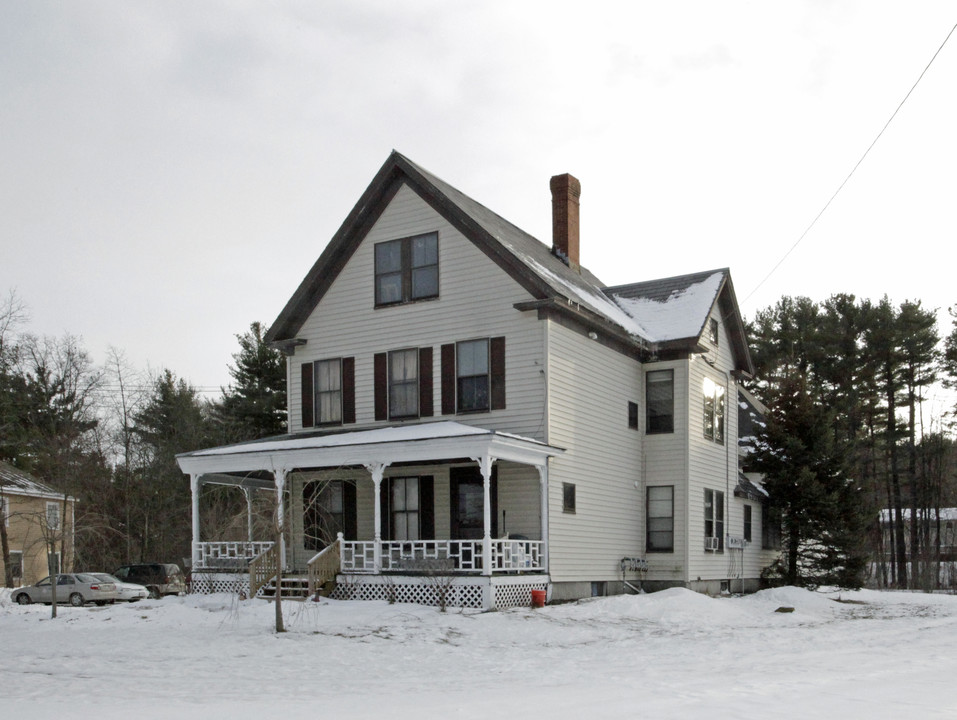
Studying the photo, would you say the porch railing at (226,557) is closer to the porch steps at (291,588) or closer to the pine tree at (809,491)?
the porch steps at (291,588)

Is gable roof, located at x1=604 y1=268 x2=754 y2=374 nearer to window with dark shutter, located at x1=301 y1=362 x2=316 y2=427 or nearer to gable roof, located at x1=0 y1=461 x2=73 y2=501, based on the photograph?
window with dark shutter, located at x1=301 y1=362 x2=316 y2=427

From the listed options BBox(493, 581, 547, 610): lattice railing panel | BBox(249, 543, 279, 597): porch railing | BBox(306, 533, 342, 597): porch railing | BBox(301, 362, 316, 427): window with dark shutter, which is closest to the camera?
BBox(493, 581, 547, 610): lattice railing panel

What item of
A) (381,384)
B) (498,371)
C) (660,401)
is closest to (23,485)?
(381,384)

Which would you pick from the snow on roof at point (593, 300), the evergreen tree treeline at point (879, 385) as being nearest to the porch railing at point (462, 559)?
the snow on roof at point (593, 300)

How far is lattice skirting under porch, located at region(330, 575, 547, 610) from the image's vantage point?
66.1ft

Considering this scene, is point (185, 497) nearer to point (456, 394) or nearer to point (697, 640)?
point (456, 394)

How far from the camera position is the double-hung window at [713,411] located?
92.2ft

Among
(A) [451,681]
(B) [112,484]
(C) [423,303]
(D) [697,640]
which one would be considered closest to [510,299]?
(C) [423,303]

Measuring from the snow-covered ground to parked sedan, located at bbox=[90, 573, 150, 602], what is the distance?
657cm

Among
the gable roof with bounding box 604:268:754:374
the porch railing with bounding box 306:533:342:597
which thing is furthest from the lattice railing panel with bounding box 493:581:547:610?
the gable roof with bounding box 604:268:754:374

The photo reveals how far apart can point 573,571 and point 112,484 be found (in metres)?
27.7

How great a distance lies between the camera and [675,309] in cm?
2838

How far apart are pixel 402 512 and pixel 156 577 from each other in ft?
38.4

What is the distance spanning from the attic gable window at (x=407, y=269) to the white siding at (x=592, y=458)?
366 cm
